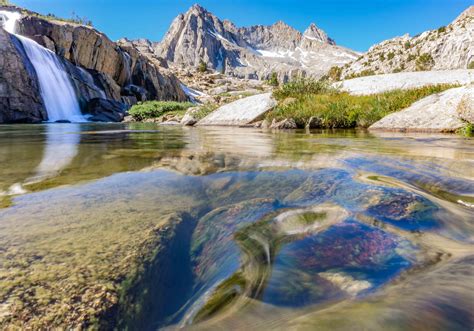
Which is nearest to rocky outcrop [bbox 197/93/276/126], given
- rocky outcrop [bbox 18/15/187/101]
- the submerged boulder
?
the submerged boulder

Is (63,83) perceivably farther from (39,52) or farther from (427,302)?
(427,302)

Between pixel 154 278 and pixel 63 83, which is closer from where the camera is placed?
pixel 154 278

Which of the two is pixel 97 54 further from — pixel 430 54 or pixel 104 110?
pixel 430 54

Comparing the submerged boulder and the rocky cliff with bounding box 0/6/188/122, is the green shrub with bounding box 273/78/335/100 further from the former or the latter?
the rocky cliff with bounding box 0/6/188/122

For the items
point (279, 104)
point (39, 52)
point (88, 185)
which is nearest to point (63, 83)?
point (39, 52)

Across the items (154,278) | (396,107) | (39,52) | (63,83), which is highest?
(39,52)

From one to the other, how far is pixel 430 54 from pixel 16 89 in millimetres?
37103

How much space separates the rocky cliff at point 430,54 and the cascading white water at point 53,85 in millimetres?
23458

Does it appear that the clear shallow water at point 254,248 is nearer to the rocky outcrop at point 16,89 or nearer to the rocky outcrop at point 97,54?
the rocky outcrop at point 16,89

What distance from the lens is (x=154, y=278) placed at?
1086 mm

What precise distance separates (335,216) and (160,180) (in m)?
1.39

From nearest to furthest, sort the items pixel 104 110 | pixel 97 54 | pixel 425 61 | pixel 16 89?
pixel 16 89 → pixel 104 110 → pixel 425 61 → pixel 97 54

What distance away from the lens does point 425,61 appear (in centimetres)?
3155

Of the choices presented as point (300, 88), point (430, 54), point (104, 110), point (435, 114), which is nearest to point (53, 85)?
point (104, 110)
